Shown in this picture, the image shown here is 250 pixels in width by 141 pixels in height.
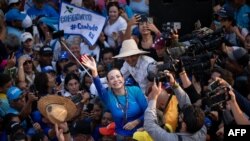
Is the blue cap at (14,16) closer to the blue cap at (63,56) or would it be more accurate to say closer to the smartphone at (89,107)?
the blue cap at (63,56)

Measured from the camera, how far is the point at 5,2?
1258 centimetres

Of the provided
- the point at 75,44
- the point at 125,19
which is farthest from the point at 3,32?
the point at 125,19

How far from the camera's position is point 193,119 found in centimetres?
663

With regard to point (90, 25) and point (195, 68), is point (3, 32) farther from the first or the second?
point (195, 68)

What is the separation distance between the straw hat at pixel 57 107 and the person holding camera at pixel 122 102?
1.56 ft

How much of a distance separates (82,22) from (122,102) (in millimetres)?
3296

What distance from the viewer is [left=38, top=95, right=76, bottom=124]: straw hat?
7.70 m

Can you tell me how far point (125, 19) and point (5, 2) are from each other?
7.83 ft

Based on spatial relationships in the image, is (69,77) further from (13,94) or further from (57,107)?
(57,107)

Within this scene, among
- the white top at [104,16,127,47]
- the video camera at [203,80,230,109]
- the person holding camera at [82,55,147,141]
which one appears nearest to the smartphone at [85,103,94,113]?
the person holding camera at [82,55,147,141]

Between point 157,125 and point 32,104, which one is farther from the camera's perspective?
point 32,104

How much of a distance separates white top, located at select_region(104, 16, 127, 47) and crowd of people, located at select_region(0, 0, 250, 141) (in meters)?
0.02

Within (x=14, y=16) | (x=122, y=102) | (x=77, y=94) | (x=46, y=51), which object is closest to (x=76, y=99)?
(x=77, y=94)

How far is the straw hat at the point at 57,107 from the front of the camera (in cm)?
770
